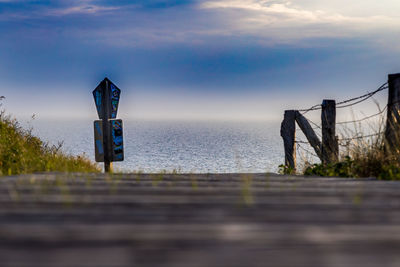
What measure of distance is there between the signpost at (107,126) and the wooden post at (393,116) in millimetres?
6558

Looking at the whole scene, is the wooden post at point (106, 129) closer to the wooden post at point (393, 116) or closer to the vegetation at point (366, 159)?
the vegetation at point (366, 159)

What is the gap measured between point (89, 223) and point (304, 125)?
33.0 ft

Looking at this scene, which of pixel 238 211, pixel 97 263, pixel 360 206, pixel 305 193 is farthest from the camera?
pixel 305 193

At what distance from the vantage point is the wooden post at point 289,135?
12109mm

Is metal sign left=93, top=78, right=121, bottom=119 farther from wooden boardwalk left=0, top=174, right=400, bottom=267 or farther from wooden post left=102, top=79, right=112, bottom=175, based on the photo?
wooden boardwalk left=0, top=174, right=400, bottom=267

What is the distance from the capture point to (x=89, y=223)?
2.23 meters

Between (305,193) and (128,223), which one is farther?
(305,193)

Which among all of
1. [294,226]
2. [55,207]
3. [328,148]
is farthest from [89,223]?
[328,148]

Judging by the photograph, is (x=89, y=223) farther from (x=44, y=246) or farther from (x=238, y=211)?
(x=238, y=211)

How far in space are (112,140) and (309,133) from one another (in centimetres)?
503

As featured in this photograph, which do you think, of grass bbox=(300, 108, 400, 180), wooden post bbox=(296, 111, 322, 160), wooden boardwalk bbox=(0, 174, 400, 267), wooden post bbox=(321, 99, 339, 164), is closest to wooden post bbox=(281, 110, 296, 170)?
wooden post bbox=(296, 111, 322, 160)

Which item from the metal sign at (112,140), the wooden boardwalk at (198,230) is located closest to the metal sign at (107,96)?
the metal sign at (112,140)

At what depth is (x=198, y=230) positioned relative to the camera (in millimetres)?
2068

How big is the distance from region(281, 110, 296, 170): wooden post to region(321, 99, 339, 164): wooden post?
1448 mm
